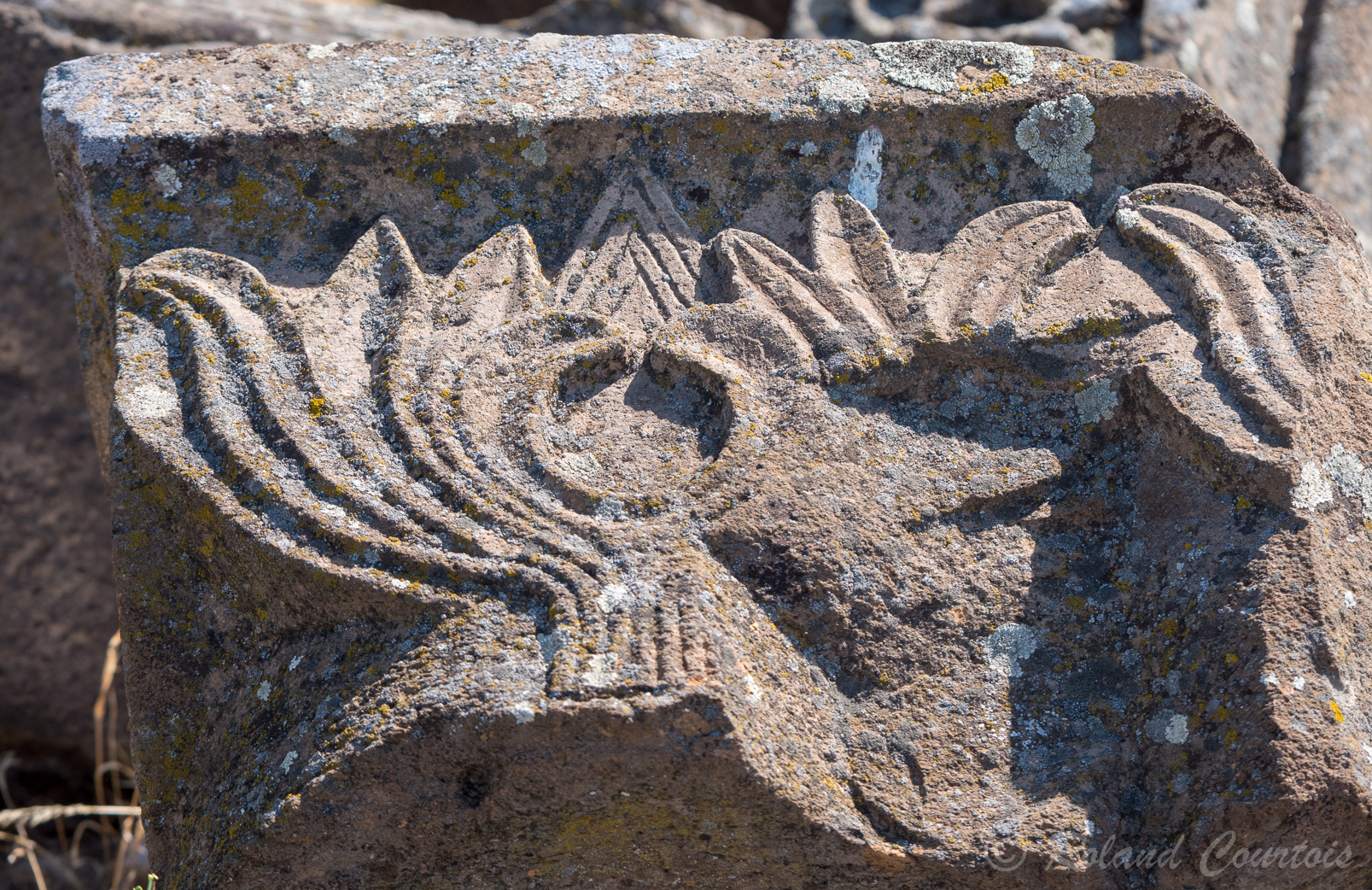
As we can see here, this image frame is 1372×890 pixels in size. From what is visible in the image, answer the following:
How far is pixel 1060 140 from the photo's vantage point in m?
2.05

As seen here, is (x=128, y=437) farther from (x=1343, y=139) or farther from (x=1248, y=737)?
(x=1343, y=139)

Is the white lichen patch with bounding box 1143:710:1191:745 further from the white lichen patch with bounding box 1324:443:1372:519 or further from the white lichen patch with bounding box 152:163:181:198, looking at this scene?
the white lichen patch with bounding box 152:163:181:198

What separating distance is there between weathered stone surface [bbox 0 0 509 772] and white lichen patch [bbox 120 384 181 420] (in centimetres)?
159

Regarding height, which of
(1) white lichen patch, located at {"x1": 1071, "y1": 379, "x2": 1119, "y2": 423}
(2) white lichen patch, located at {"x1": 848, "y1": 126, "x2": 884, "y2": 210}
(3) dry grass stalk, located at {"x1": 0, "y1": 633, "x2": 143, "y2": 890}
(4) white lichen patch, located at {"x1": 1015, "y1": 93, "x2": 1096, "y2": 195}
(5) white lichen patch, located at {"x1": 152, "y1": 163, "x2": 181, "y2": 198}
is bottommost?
(3) dry grass stalk, located at {"x1": 0, "y1": 633, "x2": 143, "y2": 890}

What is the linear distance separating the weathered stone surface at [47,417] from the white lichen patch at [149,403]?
1586 mm

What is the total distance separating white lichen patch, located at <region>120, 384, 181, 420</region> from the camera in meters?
1.70

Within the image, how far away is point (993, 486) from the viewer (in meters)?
1.70

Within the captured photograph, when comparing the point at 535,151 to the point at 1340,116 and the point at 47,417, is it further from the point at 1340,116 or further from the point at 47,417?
the point at 1340,116

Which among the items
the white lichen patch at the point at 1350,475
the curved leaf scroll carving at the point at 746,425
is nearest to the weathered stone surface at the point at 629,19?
the curved leaf scroll carving at the point at 746,425

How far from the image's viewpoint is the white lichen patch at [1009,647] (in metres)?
1.60

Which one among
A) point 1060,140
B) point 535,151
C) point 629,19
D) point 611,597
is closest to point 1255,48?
point 1060,140

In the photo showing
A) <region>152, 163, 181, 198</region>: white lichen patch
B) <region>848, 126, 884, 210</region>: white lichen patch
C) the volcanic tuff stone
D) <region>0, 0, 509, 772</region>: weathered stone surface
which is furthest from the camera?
<region>0, 0, 509, 772</region>: weathered stone surface

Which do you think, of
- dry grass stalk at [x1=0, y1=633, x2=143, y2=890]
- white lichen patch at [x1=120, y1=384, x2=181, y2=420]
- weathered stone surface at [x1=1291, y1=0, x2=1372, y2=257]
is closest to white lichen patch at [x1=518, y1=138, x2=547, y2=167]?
white lichen patch at [x1=120, y1=384, x2=181, y2=420]

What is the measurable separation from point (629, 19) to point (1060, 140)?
2.15 metres
